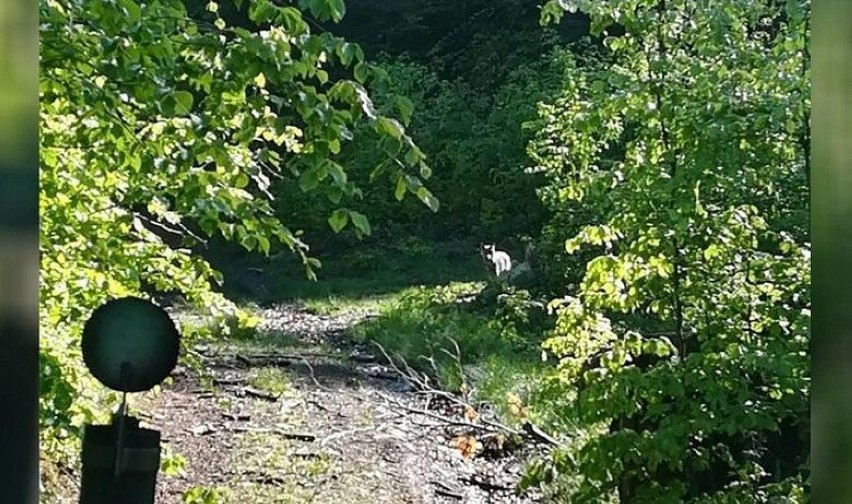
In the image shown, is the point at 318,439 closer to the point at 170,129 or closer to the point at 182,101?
the point at 170,129

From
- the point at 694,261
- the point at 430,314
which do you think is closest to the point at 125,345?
the point at 694,261

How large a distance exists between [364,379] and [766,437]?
410 cm

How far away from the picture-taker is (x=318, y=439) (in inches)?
229

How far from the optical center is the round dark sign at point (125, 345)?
1045 mm

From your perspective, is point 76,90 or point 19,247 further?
point 76,90

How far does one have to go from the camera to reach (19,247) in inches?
15.1

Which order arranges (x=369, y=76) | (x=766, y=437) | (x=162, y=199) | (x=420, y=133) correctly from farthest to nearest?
1. (x=420, y=133)
2. (x=766, y=437)
3. (x=162, y=199)
4. (x=369, y=76)

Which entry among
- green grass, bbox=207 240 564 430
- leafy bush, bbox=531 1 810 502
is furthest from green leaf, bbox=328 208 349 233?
green grass, bbox=207 240 564 430

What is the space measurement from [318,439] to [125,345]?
487cm

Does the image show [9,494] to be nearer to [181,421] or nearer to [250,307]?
[181,421]

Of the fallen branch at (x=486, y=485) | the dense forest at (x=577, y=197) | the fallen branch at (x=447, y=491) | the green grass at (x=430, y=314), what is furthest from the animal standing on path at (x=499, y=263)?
the dense forest at (x=577, y=197)

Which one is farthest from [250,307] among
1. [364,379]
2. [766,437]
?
[766,437]

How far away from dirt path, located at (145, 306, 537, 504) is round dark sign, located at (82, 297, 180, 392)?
10.6 ft

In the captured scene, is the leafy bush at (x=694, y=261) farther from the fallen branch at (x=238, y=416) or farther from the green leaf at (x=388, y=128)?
the fallen branch at (x=238, y=416)
